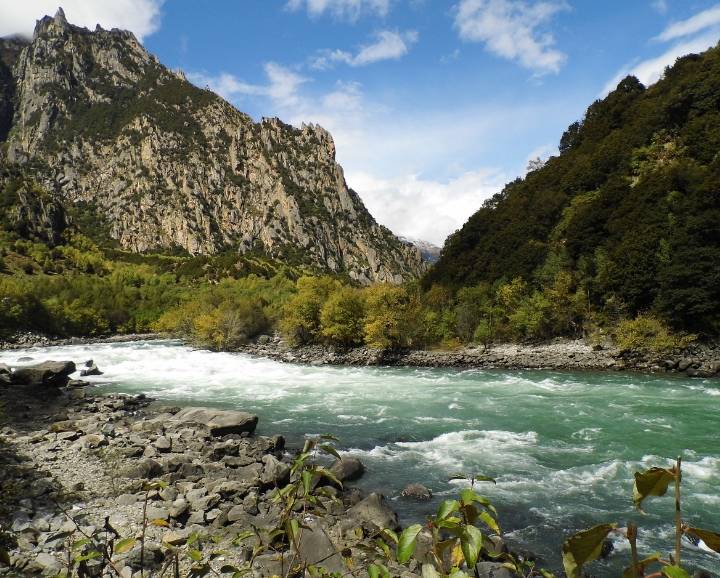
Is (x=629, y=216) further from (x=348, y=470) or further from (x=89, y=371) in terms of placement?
(x=89, y=371)

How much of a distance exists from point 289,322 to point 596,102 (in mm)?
73222

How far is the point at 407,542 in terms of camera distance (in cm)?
176

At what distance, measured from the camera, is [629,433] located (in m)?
20.0

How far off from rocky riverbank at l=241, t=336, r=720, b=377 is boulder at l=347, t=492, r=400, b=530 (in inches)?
1259

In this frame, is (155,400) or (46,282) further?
(46,282)

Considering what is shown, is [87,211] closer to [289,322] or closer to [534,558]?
[289,322]

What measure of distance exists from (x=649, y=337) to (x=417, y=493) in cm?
3495

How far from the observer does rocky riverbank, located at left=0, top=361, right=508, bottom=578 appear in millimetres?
9070

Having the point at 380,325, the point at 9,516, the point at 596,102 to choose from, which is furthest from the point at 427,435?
the point at 596,102

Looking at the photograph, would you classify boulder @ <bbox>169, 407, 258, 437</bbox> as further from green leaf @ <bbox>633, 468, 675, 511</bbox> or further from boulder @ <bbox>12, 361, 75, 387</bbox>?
green leaf @ <bbox>633, 468, 675, 511</bbox>

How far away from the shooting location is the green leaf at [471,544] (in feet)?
5.61

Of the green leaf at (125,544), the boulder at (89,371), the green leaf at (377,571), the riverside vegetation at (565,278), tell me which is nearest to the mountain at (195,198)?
the riverside vegetation at (565,278)

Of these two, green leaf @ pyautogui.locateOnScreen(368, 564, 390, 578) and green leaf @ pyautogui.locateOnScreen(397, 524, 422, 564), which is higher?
green leaf @ pyautogui.locateOnScreen(397, 524, 422, 564)

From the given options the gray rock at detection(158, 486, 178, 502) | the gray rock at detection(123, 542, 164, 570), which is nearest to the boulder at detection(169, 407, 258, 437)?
the gray rock at detection(158, 486, 178, 502)
